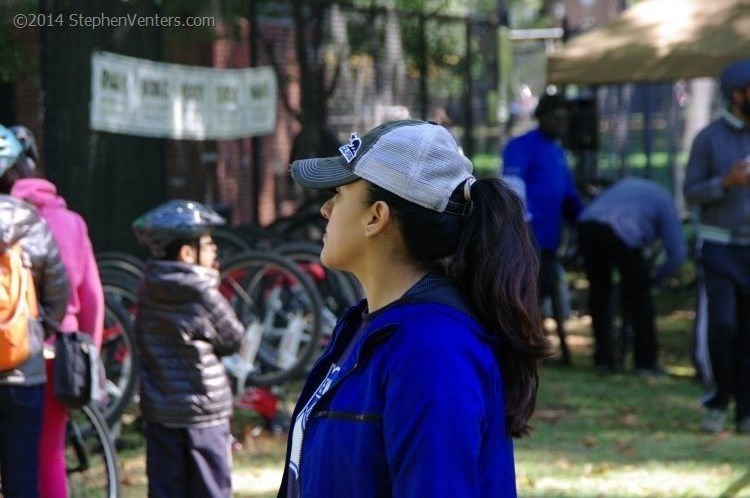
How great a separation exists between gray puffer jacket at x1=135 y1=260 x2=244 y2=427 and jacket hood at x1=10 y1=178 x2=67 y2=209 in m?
0.53

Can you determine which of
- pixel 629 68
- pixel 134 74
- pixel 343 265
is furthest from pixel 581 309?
pixel 343 265

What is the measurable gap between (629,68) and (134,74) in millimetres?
3886

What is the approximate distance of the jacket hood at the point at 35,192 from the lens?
5.71m

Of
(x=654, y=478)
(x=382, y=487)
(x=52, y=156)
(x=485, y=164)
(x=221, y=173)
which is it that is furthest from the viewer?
(x=485, y=164)

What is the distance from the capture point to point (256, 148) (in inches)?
432

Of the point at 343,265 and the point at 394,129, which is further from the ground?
the point at 394,129

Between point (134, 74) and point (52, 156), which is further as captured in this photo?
point (134, 74)

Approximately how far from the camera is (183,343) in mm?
5633

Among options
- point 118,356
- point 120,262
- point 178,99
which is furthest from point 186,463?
point 178,99

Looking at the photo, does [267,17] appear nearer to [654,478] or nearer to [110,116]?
[110,116]

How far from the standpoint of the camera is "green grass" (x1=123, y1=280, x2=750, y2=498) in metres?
7.16

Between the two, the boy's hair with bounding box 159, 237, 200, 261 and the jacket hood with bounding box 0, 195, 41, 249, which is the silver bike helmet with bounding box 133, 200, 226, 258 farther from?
the jacket hood with bounding box 0, 195, 41, 249

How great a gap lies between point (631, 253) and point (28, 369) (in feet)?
21.5

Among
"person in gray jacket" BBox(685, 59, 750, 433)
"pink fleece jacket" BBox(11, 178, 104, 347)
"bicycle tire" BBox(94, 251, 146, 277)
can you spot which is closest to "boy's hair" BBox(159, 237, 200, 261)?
"pink fleece jacket" BBox(11, 178, 104, 347)
